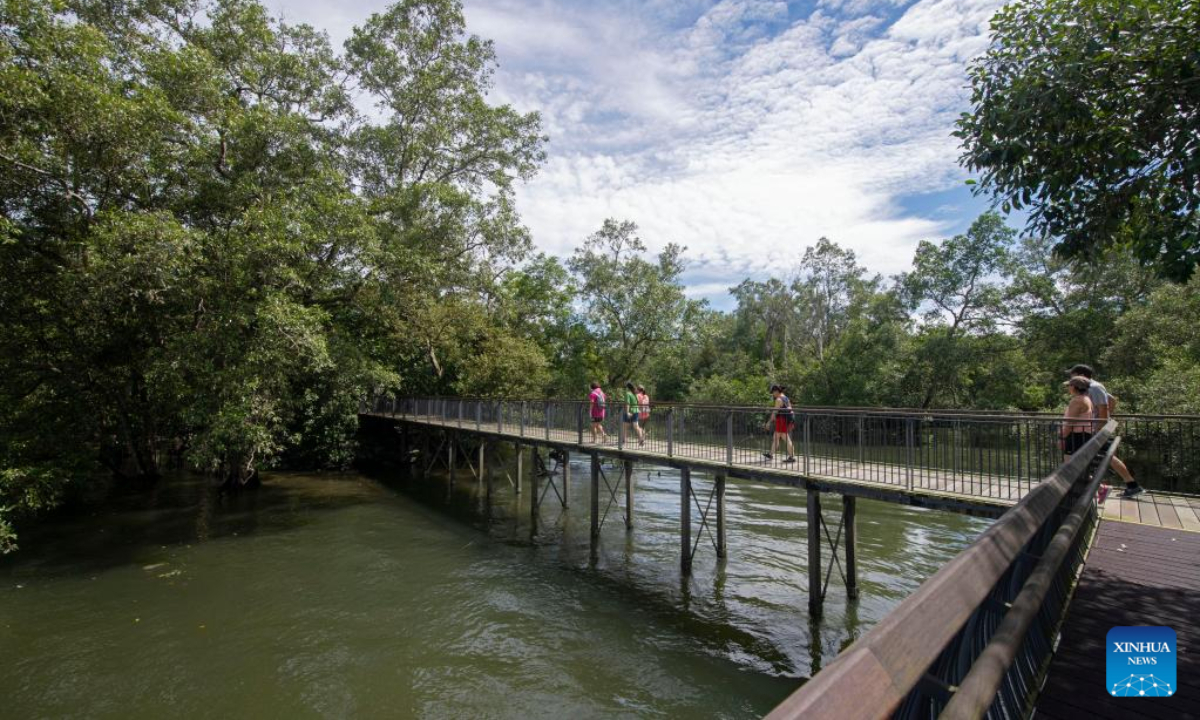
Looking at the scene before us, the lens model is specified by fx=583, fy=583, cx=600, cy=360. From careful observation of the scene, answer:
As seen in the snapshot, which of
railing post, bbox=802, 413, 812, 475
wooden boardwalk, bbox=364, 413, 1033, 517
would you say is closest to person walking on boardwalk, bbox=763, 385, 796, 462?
wooden boardwalk, bbox=364, 413, 1033, 517

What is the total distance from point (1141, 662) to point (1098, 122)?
5017 mm

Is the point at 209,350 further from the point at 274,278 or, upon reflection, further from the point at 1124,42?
the point at 1124,42

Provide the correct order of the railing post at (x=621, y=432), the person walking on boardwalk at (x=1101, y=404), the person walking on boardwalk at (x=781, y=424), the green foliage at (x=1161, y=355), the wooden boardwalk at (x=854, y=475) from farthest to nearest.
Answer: the green foliage at (x=1161, y=355) → the railing post at (x=621, y=432) → the person walking on boardwalk at (x=781, y=424) → the wooden boardwalk at (x=854, y=475) → the person walking on boardwalk at (x=1101, y=404)

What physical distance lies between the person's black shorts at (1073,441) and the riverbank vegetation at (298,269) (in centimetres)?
197

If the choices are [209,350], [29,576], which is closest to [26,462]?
[29,576]

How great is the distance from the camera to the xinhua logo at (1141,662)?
111 inches

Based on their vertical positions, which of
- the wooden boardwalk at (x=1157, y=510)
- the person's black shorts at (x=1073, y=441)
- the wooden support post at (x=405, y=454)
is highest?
the person's black shorts at (x=1073, y=441)

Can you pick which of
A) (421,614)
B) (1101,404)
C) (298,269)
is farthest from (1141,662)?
(298,269)

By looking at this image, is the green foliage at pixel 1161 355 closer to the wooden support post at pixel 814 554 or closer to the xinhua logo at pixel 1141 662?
the wooden support post at pixel 814 554

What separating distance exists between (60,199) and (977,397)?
117 ft

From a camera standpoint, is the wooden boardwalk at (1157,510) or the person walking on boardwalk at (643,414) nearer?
the wooden boardwalk at (1157,510)

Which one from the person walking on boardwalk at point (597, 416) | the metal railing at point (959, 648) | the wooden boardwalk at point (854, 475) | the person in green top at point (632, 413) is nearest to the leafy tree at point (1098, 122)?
the wooden boardwalk at point (854, 475)

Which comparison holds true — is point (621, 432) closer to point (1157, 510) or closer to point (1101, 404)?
point (1101, 404)

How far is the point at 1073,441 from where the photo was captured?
7.13 m
